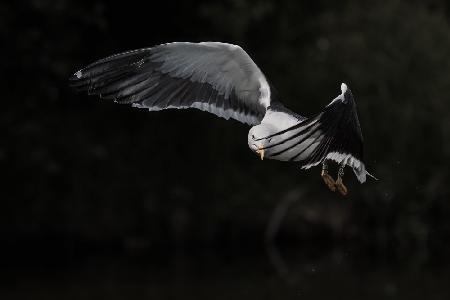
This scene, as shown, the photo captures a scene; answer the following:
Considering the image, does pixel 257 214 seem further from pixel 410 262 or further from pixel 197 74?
pixel 197 74

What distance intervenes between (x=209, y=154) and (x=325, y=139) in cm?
1171

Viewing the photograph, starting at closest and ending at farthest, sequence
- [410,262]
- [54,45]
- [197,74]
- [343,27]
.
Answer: [197,74] < [410,262] < [54,45] < [343,27]

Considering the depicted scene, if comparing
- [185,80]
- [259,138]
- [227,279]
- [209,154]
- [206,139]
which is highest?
[185,80]

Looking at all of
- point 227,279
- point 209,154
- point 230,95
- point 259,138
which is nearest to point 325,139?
point 259,138

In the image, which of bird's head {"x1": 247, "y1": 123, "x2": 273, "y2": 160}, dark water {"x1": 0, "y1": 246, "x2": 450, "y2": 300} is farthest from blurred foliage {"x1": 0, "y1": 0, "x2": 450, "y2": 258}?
bird's head {"x1": 247, "y1": 123, "x2": 273, "y2": 160}

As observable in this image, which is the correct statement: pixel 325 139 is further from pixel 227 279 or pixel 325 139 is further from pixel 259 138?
pixel 227 279

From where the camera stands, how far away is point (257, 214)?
1731cm

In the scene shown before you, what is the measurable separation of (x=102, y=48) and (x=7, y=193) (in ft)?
9.32

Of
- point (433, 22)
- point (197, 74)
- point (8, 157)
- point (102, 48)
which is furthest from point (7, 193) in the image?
point (197, 74)

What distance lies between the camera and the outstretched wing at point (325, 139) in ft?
19.3

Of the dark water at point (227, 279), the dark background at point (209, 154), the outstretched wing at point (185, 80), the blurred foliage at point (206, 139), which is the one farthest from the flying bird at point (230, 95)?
the blurred foliage at point (206, 139)

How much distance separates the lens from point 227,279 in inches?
536

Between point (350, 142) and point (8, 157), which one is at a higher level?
point (350, 142)

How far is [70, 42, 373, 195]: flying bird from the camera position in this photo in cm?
596
